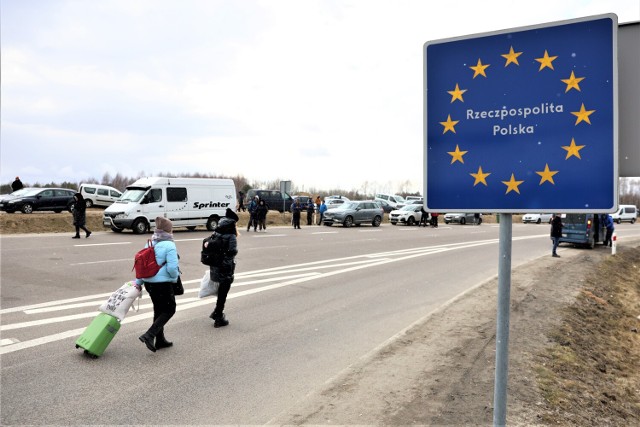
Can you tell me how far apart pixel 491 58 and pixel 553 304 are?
8268mm

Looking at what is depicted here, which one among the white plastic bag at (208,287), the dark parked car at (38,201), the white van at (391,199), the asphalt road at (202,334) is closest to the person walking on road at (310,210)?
the dark parked car at (38,201)

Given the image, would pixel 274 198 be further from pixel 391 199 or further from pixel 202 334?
pixel 202 334

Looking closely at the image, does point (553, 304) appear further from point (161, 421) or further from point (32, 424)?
point (32, 424)

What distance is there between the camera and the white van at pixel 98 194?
3538cm

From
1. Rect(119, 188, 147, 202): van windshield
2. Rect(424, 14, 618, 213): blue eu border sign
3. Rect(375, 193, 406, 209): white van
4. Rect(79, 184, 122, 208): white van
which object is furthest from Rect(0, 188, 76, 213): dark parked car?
Rect(375, 193, 406, 209): white van

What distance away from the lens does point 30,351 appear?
6008 mm

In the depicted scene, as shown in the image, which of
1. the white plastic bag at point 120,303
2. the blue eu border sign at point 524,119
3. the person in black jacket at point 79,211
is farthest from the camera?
the person in black jacket at point 79,211

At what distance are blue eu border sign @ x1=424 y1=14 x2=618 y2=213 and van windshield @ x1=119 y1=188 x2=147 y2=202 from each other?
2236 centimetres

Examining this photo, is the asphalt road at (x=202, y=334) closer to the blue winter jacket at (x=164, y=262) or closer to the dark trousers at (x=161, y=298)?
the dark trousers at (x=161, y=298)

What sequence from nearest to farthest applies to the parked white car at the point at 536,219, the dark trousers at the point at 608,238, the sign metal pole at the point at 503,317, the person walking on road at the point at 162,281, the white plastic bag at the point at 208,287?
the sign metal pole at the point at 503,317 → the person walking on road at the point at 162,281 → the white plastic bag at the point at 208,287 → the dark trousers at the point at 608,238 → the parked white car at the point at 536,219

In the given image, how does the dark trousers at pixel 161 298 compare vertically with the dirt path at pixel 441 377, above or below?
above

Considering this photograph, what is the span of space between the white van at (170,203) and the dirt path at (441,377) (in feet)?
51.9

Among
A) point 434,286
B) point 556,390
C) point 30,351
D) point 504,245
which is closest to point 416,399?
point 556,390

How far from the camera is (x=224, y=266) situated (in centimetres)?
752
